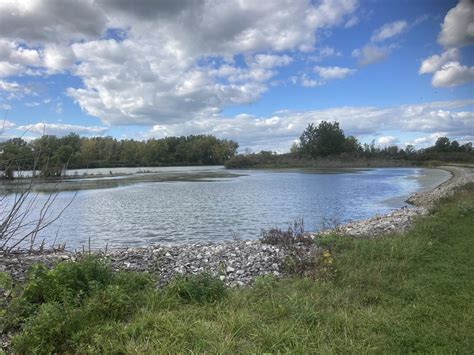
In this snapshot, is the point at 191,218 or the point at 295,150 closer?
the point at 191,218

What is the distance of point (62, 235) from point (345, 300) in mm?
15331

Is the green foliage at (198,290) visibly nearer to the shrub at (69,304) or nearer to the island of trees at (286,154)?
the shrub at (69,304)

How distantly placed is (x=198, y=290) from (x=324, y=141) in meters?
128

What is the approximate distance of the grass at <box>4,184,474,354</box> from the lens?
4605mm

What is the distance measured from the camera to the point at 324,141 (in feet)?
Result: 426

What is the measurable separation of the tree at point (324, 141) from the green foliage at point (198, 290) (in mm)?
127377

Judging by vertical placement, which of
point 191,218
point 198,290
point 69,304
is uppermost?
point 69,304

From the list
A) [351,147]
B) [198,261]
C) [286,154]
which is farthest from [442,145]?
[198,261]

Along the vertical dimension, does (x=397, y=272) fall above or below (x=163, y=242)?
above

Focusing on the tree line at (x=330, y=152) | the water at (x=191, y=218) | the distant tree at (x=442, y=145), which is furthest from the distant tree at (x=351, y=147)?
the water at (x=191, y=218)

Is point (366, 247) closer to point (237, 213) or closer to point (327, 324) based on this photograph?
point (327, 324)

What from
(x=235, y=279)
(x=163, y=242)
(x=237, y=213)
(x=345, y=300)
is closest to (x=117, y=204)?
(x=237, y=213)

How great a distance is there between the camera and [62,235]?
17.8 metres

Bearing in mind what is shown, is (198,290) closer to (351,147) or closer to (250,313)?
(250,313)
